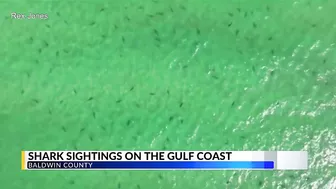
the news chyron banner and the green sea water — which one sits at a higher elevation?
the green sea water

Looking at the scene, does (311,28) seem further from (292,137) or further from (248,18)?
(292,137)

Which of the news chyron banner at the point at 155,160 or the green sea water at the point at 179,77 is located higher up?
the green sea water at the point at 179,77

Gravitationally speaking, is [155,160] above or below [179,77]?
below

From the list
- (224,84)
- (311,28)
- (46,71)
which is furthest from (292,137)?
(46,71)

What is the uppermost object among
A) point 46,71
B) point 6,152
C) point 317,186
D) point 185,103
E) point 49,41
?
point 49,41
